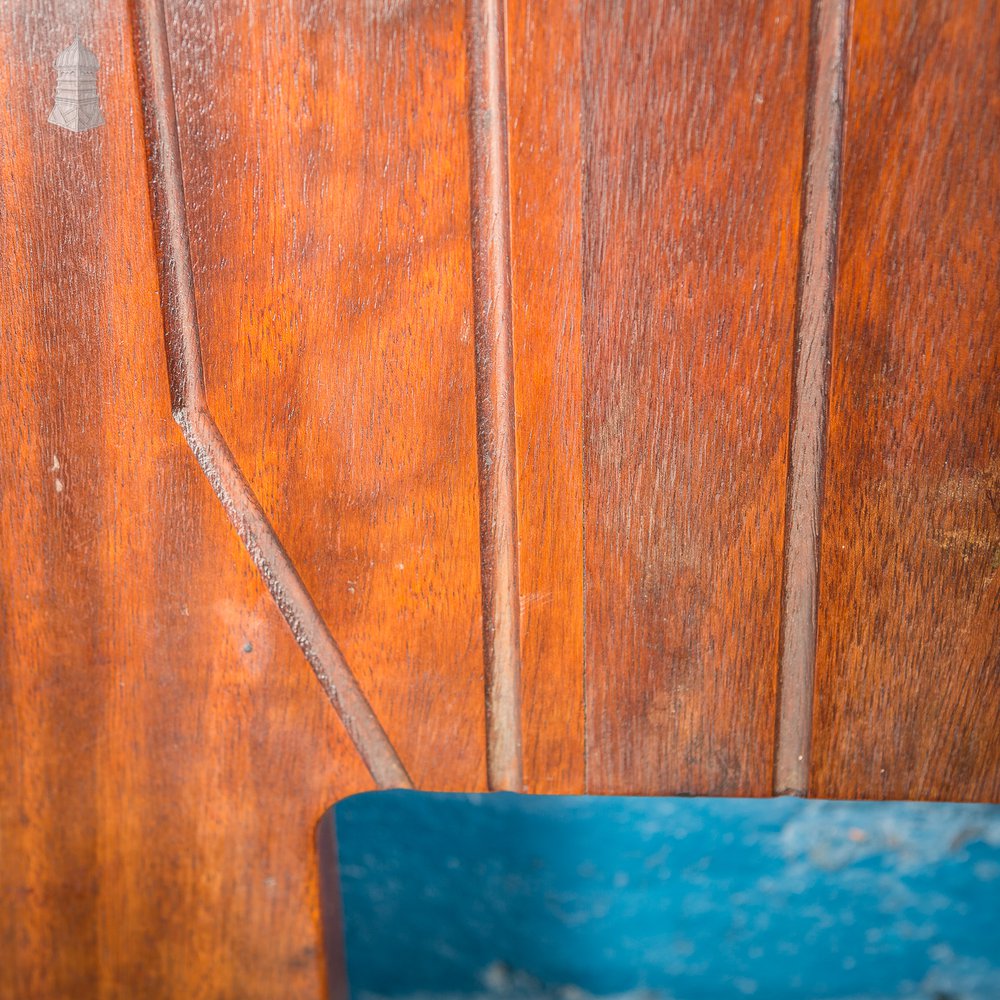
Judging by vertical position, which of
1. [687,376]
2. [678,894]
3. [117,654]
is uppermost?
[687,376]

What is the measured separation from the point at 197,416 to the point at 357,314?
0.13 m

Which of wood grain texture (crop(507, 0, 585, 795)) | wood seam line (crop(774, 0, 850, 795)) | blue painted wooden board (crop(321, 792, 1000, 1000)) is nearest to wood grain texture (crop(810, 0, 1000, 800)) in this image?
wood seam line (crop(774, 0, 850, 795))

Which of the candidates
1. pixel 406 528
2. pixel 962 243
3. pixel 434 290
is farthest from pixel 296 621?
pixel 962 243

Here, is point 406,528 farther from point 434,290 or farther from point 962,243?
point 962,243

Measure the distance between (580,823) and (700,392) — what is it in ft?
1.65

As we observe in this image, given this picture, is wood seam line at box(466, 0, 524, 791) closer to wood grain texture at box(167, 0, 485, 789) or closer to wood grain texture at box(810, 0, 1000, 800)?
wood grain texture at box(167, 0, 485, 789)

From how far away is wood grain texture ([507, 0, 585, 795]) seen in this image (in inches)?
19.9

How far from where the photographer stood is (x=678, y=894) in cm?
87

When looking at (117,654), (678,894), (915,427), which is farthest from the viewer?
(678,894)

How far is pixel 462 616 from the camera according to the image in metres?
0.59

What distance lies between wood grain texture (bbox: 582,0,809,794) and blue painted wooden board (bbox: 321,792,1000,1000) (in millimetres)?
298

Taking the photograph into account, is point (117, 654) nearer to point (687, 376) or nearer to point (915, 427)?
point (687, 376)

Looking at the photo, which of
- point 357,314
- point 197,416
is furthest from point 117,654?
point 357,314

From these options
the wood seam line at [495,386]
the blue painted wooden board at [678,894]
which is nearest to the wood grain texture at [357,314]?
the wood seam line at [495,386]
